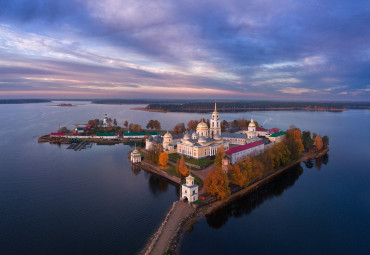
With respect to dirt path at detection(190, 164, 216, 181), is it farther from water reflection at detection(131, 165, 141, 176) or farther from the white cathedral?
water reflection at detection(131, 165, 141, 176)

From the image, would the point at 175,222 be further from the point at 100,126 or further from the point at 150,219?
the point at 100,126

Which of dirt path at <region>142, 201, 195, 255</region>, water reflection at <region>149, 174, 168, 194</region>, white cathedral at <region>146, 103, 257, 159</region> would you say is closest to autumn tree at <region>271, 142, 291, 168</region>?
white cathedral at <region>146, 103, 257, 159</region>

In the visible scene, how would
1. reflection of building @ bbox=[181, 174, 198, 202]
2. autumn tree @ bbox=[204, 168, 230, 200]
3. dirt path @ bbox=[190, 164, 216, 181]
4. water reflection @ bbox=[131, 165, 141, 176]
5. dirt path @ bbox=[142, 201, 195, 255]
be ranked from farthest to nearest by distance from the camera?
1. water reflection @ bbox=[131, 165, 141, 176]
2. dirt path @ bbox=[190, 164, 216, 181]
3. autumn tree @ bbox=[204, 168, 230, 200]
4. reflection of building @ bbox=[181, 174, 198, 202]
5. dirt path @ bbox=[142, 201, 195, 255]

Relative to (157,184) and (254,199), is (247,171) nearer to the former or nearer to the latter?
(254,199)

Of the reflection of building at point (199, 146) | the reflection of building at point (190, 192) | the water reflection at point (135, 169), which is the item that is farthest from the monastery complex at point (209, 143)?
the reflection of building at point (190, 192)

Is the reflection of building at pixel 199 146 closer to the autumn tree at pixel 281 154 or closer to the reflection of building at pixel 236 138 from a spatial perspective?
the reflection of building at pixel 236 138

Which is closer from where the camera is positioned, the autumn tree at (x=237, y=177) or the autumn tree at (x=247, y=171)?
the autumn tree at (x=237, y=177)
